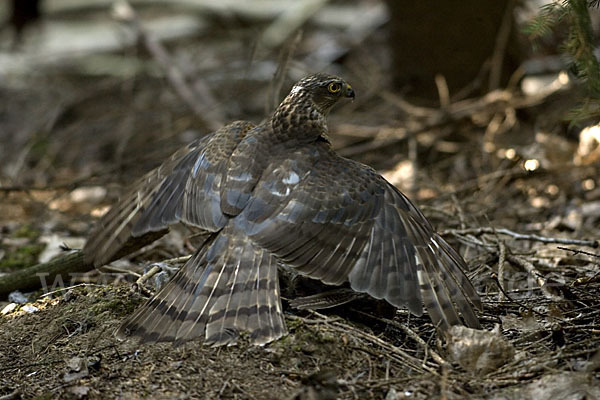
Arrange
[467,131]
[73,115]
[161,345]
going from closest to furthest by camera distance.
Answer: [161,345] < [467,131] < [73,115]

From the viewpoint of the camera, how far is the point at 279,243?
139 inches

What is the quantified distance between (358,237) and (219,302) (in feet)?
2.54

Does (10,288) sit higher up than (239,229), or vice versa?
(239,229)

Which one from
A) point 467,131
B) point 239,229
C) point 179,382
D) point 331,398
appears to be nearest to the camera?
point 331,398

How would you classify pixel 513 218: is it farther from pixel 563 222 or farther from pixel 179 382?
pixel 179 382

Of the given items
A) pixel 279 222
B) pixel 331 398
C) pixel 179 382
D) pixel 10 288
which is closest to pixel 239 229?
pixel 279 222

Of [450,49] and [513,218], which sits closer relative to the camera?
[513,218]

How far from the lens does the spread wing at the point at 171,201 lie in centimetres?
392

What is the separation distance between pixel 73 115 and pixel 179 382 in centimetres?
758

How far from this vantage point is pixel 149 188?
4.31 meters

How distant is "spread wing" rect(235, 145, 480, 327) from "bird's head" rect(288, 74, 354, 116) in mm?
601

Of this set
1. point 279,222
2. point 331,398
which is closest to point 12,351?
point 279,222

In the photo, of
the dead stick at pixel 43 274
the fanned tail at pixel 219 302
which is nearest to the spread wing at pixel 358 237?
the fanned tail at pixel 219 302

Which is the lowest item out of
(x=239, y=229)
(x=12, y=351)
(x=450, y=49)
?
(x=12, y=351)
